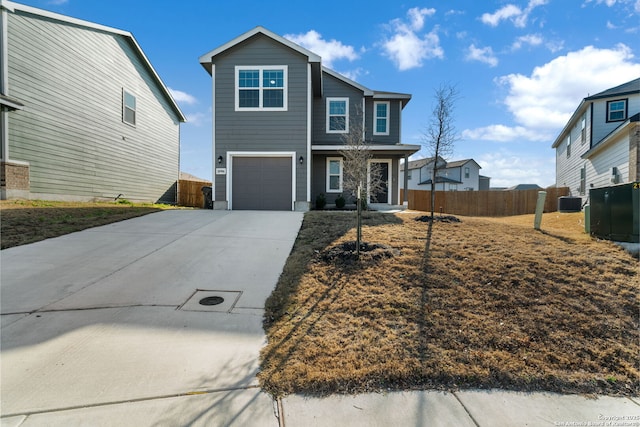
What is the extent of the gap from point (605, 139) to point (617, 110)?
134 inches

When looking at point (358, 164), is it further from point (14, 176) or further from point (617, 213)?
point (14, 176)

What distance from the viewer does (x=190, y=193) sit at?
66.5 ft

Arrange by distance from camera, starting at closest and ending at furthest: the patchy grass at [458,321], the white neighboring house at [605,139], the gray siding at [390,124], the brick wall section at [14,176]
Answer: the patchy grass at [458,321] → the brick wall section at [14,176] → the white neighboring house at [605,139] → the gray siding at [390,124]

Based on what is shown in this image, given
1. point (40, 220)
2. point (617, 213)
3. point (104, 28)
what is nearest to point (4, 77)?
point (104, 28)

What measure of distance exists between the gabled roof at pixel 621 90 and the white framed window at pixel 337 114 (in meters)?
12.6

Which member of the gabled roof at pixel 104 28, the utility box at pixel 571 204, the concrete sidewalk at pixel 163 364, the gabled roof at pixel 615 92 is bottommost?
the concrete sidewalk at pixel 163 364

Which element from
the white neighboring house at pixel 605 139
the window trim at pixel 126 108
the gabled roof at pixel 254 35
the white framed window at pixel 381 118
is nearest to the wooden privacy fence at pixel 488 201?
the white neighboring house at pixel 605 139

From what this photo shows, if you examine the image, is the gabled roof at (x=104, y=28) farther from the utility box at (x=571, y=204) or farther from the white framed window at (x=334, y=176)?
the utility box at (x=571, y=204)

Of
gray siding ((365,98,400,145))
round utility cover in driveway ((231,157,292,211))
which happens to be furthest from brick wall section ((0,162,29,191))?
gray siding ((365,98,400,145))

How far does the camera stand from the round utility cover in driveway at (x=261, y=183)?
1262cm

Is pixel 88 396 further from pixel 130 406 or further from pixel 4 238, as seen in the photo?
pixel 4 238

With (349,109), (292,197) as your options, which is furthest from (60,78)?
(349,109)

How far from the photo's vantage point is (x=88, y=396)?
98.8 inches

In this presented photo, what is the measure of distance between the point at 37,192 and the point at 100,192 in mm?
2838
